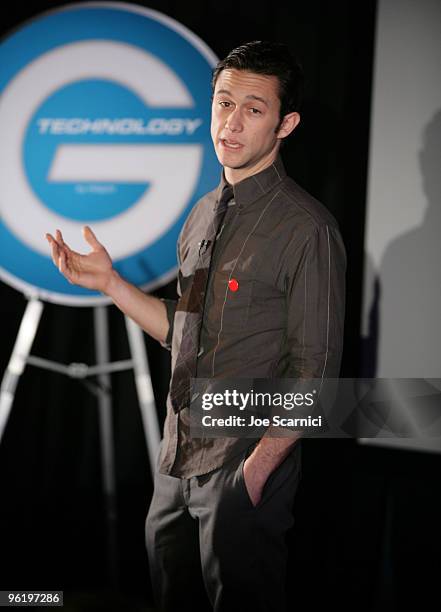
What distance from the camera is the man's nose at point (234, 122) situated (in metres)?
1.81

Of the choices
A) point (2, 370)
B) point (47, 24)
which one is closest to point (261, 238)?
point (47, 24)

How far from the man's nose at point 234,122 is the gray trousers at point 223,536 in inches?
30.2

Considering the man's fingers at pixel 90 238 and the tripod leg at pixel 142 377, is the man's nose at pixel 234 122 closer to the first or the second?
the man's fingers at pixel 90 238

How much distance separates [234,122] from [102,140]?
84cm

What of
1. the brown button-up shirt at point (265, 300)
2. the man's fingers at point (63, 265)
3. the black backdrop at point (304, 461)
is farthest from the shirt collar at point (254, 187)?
the black backdrop at point (304, 461)

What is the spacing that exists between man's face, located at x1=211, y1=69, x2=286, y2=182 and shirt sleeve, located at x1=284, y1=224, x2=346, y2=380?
0.27 m

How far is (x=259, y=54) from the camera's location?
1812 millimetres

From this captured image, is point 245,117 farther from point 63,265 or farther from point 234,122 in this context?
point 63,265

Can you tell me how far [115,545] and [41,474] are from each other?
50cm

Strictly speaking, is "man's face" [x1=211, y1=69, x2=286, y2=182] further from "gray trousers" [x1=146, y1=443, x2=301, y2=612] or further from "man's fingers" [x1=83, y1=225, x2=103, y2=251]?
"gray trousers" [x1=146, y1=443, x2=301, y2=612]

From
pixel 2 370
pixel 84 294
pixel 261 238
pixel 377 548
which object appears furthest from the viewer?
pixel 2 370

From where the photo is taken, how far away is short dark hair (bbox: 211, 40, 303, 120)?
1.81 meters

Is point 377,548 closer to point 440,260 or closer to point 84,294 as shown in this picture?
point 440,260

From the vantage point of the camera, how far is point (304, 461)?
269 centimetres
